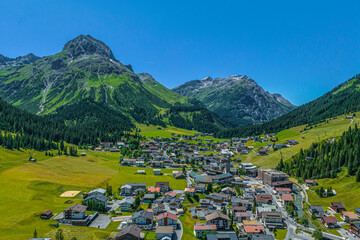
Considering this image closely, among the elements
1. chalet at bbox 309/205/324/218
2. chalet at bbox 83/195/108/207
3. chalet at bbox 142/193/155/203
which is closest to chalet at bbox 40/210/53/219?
chalet at bbox 83/195/108/207

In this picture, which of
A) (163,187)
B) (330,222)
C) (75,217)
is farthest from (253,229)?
(75,217)

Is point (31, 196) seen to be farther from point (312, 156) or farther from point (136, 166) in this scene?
point (312, 156)

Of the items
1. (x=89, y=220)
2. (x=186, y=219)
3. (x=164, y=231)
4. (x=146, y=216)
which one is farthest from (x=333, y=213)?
(x=89, y=220)

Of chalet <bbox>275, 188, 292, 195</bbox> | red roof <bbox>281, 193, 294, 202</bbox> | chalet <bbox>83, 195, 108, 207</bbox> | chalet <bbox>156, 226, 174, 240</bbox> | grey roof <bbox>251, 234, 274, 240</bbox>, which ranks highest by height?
chalet <bbox>275, 188, 292, 195</bbox>

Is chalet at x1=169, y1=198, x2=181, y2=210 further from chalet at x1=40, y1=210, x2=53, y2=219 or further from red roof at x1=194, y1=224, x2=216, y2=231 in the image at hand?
chalet at x1=40, y1=210, x2=53, y2=219

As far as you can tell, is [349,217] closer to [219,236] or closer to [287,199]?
[287,199]
